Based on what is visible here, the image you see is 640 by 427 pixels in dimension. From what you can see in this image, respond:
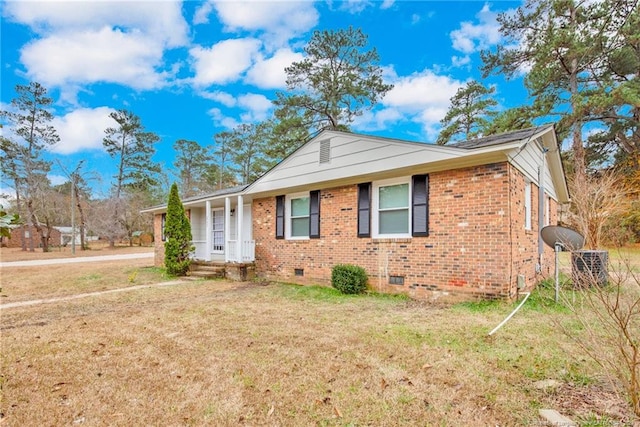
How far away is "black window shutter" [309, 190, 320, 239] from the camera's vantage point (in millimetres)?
9078

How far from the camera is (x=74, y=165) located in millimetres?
27781

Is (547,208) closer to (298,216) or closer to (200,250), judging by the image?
(298,216)

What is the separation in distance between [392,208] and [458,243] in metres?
1.70

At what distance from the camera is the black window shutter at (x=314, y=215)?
908cm

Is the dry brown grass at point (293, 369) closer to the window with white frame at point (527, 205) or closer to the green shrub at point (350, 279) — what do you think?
the green shrub at point (350, 279)

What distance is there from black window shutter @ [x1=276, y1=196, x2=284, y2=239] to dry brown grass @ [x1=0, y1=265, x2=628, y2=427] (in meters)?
4.25

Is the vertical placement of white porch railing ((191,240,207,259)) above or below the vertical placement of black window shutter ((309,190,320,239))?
below

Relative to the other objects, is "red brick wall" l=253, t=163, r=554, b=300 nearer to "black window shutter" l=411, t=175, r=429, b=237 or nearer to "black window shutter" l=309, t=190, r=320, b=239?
"black window shutter" l=411, t=175, r=429, b=237

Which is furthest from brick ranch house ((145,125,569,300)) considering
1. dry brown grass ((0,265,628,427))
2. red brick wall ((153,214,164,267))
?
red brick wall ((153,214,164,267))

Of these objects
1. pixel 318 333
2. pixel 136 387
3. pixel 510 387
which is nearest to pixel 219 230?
pixel 318 333

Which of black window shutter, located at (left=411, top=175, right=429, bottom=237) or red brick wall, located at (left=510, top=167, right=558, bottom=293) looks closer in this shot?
red brick wall, located at (left=510, top=167, right=558, bottom=293)

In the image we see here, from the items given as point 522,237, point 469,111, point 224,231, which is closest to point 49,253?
point 224,231

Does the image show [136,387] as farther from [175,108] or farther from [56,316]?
[175,108]

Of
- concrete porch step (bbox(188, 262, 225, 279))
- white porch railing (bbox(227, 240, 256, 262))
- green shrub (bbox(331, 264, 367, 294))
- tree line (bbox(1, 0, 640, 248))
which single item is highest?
tree line (bbox(1, 0, 640, 248))
